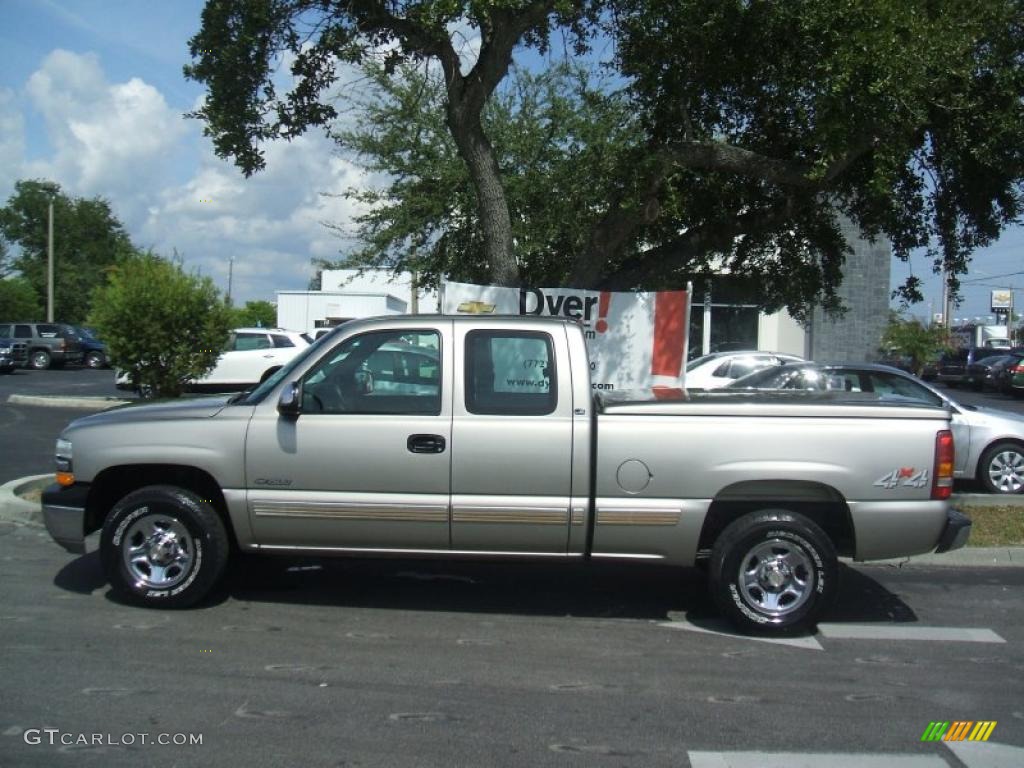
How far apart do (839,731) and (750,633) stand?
1.39 meters

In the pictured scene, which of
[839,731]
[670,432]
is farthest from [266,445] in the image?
[839,731]

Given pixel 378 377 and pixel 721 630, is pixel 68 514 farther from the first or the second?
pixel 721 630

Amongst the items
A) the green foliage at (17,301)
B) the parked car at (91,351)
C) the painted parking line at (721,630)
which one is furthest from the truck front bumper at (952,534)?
the green foliage at (17,301)

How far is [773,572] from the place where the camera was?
5.84 m

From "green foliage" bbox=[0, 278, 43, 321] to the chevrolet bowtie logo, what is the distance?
4878 cm

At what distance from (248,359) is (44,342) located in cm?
1816

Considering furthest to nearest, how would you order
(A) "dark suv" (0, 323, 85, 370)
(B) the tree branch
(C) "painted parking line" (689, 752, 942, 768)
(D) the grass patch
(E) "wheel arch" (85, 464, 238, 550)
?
(A) "dark suv" (0, 323, 85, 370) → (B) the tree branch → (D) the grass patch → (E) "wheel arch" (85, 464, 238, 550) → (C) "painted parking line" (689, 752, 942, 768)

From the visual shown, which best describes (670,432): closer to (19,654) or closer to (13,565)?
(19,654)

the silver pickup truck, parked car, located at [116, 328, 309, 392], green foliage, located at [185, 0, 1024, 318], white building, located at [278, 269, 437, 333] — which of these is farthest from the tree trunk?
white building, located at [278, 269, 437, 333]

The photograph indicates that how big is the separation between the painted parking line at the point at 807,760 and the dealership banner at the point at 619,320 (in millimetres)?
5112

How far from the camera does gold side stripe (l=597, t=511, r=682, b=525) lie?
227 inches

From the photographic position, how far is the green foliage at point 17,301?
50.7 metres

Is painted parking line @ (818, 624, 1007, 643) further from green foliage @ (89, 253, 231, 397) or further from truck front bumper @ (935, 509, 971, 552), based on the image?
green foliage @ (89, 253, 231, 397)

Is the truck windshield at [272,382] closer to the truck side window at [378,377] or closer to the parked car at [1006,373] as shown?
the truck side window at [378,377]
